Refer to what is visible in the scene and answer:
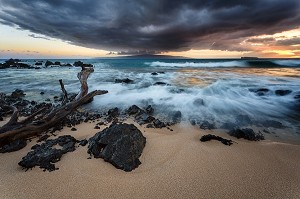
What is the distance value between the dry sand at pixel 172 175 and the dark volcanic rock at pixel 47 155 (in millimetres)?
131

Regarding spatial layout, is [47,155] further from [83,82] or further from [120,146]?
[83,82]

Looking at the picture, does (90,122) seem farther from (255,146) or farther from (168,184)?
(255,146)

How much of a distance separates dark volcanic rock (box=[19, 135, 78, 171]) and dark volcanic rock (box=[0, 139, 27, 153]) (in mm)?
296

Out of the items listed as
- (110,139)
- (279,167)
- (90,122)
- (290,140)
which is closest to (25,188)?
(110,139)

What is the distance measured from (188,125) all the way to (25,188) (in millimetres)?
4444

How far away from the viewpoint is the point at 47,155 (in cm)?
365

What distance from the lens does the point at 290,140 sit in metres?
5.02

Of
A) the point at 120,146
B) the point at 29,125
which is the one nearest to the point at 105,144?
the point at 120,146

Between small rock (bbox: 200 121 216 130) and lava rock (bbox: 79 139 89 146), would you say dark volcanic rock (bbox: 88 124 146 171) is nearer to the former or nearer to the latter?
lava rock (bbox: 79 139 89 146)

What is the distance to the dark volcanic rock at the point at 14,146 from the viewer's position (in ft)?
13.1

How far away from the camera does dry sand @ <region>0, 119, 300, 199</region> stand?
2.85 meters

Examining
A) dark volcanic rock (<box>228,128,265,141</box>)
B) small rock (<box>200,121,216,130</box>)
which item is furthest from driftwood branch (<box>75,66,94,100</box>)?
dark volcanic rock (<box>228,128,265,141</box>)

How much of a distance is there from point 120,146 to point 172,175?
1.10 m

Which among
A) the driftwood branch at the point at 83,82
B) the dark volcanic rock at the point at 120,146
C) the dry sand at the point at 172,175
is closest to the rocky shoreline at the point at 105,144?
the dark volcanic rock at the point at 120,146
